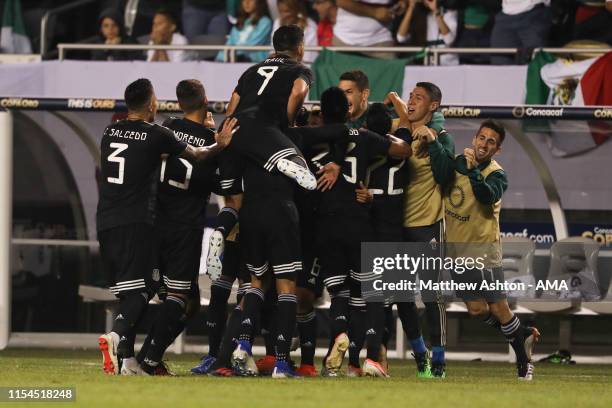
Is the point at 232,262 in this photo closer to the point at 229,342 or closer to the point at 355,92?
the point at 229,342

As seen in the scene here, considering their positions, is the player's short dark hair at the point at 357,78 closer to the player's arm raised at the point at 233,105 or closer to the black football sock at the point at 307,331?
the player's arm raised at the point at 233,105

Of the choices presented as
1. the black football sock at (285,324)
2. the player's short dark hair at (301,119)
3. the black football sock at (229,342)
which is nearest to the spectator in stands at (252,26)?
the player's short dark hair at (301,119)

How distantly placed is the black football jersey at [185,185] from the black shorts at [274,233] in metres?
0.49

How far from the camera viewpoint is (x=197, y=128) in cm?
1023

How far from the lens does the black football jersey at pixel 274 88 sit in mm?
9852

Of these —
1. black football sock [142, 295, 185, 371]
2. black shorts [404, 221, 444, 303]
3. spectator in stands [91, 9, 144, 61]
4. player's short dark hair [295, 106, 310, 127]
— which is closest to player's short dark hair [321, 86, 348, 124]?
player's short dark hair [295, 106, 310, 127]

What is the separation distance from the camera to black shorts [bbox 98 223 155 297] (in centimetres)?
A: 977

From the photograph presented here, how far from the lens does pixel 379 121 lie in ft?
34.0

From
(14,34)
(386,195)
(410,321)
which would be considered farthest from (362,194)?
(14,34)

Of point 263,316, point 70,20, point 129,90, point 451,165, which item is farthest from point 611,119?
point 70,20

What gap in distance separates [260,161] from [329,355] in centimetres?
146

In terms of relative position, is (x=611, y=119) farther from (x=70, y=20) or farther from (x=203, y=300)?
(x=70, y=20)

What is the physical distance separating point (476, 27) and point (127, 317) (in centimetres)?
706

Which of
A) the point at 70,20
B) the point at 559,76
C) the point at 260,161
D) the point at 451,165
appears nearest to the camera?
the point at 260,161
